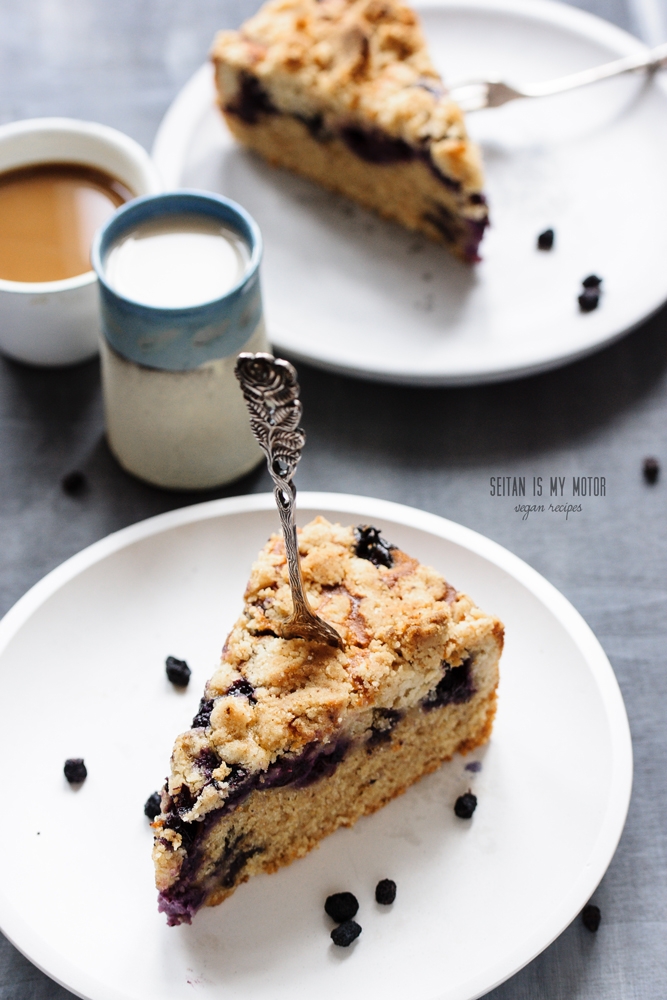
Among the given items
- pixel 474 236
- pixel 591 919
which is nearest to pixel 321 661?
pixel 591 919

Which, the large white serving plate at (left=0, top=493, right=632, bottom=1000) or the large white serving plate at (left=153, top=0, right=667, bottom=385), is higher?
the large white serving plate at (left=153, top=0, right=667, bottom=385)

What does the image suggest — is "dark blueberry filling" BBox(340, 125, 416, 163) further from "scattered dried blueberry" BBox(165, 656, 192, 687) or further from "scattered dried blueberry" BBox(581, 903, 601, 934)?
"scattered dried blueberry" BBox(581, 903, 601, 934)

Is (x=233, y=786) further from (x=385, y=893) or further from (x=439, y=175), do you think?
(x=439, y=175)

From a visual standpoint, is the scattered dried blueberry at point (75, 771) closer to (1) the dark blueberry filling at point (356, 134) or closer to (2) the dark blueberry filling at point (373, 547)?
(2) the dark blueberry filling at point (373, 547)

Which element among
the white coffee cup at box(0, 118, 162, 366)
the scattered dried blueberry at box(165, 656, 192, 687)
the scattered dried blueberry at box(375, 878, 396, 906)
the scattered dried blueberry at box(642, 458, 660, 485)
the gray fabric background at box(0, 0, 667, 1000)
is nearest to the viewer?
the scattered dried blueberry at box(375, 878, 396, 906)

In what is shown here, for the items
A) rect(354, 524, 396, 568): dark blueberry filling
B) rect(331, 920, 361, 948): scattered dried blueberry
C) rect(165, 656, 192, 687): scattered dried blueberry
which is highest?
rect(354, 524, 396, 568): dark blueberry filling

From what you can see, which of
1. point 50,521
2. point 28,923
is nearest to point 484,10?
point 50,521

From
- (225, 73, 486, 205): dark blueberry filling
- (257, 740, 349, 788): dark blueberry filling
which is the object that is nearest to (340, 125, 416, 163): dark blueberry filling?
(225, 73, 486, 205): dark blueberry filling

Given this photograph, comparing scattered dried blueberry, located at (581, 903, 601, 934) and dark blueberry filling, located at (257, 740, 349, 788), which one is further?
scattered dried blueberry, located at (581, 903, 601, 934)
